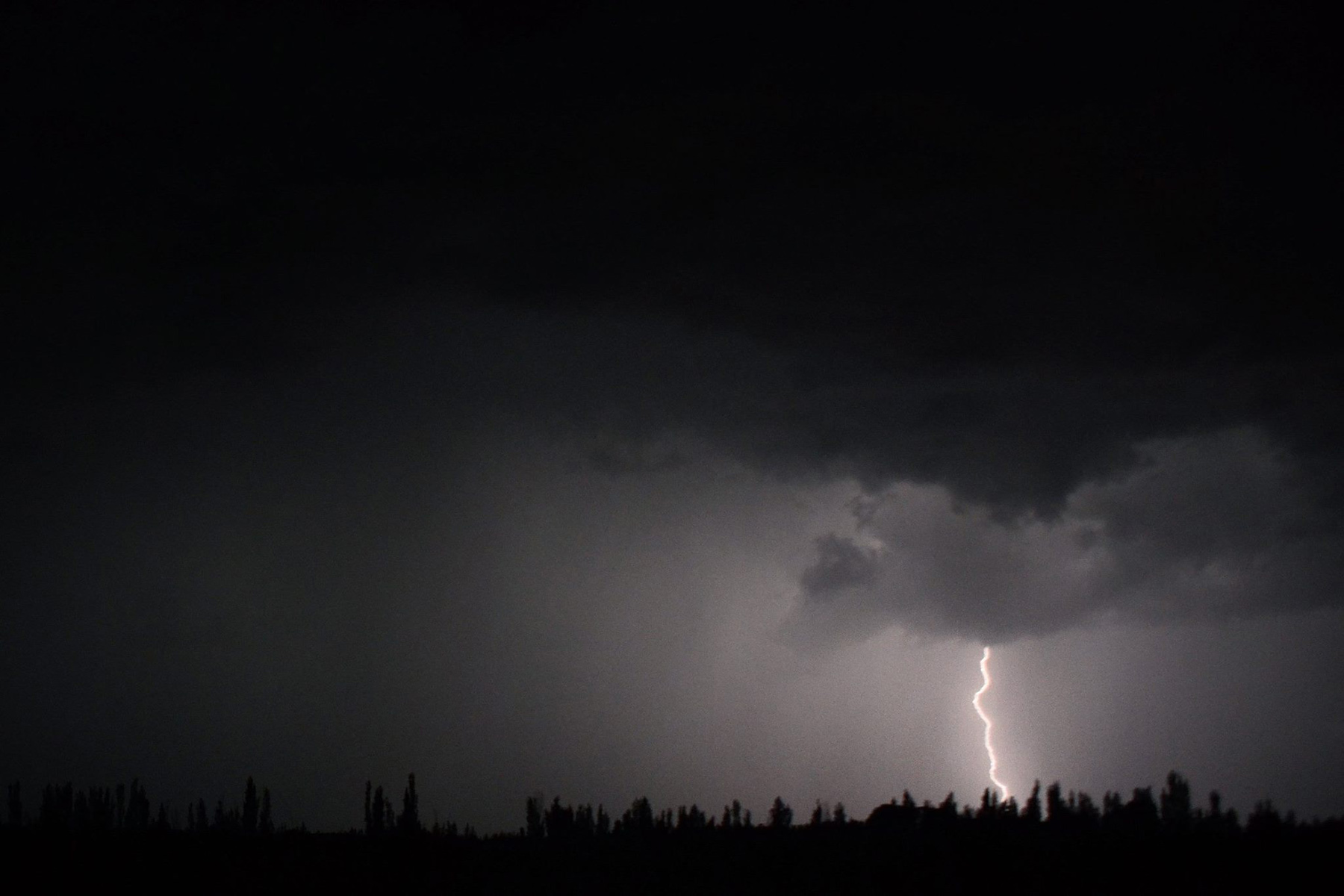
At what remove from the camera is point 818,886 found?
7717 inches

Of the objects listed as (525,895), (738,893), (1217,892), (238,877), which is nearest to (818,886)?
(738,893)

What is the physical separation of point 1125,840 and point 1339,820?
111ft

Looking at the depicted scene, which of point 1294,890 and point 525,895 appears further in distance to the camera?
point 525,895

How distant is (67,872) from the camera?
196 metres

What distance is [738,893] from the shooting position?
7781 inches

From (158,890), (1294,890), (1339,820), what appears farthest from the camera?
(158,890)

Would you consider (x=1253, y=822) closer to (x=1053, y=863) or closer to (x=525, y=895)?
(x=1053, y=863)

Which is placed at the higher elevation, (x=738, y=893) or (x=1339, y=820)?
(x=1339, y=820)


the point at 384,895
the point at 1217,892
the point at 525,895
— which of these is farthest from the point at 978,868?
the point at 384,895

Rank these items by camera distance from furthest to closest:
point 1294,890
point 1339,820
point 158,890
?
point 158,890
point 1339,820
point 1294,890

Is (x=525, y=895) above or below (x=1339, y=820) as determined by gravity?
below

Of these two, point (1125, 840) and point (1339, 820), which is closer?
point (1339, 820)

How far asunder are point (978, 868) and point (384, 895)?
9297cm

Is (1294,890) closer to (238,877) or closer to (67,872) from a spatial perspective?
(238,877)
